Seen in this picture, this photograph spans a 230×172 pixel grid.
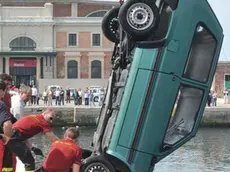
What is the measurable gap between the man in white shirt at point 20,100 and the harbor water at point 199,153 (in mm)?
6352

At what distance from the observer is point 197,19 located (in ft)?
24.6

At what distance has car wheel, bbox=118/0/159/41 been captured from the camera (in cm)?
733

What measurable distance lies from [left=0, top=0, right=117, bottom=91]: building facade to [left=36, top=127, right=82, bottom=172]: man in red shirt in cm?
5838

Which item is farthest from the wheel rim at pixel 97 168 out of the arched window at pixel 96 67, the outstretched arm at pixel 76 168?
the arched window at pixel 96 67

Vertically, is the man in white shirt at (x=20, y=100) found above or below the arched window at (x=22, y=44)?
below

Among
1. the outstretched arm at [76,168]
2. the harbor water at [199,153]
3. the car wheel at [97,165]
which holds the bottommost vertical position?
the harbor water at [199,153]

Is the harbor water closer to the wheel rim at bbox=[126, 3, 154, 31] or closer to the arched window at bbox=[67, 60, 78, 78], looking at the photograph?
the wheel rim at bbox=[126, 3, 154, 31]

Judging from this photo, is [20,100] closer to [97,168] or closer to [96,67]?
[97,168]

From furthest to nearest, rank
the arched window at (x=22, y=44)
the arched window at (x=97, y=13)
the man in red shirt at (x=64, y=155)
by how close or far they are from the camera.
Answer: the arched window at (x=97, y=13), the arched window at (x=22, y=44), the man in red shirt at (x=64, y=155)

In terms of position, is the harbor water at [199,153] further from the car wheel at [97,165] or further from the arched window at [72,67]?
the arched window at [72,67]

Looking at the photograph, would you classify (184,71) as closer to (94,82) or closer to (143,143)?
(143,143)

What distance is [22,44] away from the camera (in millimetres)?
68875

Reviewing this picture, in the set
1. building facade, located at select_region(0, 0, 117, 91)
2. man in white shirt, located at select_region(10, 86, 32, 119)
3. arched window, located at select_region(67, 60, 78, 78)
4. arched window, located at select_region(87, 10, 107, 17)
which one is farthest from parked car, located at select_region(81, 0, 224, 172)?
arched window, located at select_region(87, 10, 107, 17)

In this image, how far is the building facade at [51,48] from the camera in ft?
223
